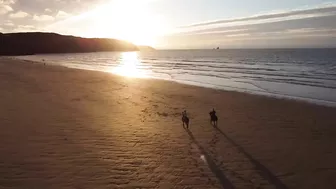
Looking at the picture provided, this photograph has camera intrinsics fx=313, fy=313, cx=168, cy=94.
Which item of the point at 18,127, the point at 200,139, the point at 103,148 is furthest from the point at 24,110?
the point at 200,139

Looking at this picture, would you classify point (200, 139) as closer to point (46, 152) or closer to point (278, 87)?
point (46, 152)

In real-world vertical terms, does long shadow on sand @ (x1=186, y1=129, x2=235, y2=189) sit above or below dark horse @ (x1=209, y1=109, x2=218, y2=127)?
below

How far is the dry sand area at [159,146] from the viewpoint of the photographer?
739cm

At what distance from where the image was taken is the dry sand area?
739 centimetres

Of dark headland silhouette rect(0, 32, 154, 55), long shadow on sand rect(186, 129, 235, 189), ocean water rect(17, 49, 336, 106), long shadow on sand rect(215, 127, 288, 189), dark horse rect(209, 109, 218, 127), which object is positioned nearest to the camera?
Result: long shadow on sand rect(186, 129, 235, 189)

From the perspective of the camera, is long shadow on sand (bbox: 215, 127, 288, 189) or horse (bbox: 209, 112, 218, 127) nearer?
long shadow on sand (bbox: 215, 127, 288, 189)

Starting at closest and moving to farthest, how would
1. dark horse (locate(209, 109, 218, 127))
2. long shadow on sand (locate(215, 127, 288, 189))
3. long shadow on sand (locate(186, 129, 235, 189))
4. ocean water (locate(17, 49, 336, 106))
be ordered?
long shadow on sand (locate(186, 129, 235, 189)) → long shadow on sand (locate(215, 127, 288, 189)) → dark horse (locate(209, 109, 218, 127)) → ocean water (locate(17, 49, 336, 106))

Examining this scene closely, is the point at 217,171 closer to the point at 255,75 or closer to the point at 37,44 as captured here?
the point at 255,75

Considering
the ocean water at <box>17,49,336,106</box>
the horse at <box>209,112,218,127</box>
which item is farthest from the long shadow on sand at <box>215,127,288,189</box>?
the ocean water at <box>17,49,336,106</box>

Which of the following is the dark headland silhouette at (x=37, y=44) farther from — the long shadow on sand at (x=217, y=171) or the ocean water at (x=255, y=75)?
the long shadow on sand at (x=217, y=171)

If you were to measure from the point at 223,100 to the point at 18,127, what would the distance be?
11874 millimetres

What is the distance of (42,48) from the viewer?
167 m

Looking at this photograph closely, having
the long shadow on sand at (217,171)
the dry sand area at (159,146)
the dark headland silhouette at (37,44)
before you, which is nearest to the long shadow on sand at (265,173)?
the dry sand area at (159,146)

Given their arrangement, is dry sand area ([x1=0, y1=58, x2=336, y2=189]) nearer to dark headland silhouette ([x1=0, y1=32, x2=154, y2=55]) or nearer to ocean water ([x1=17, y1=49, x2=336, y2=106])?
ocean water ([x1=17, y1=49, x2=336, y2=106])
